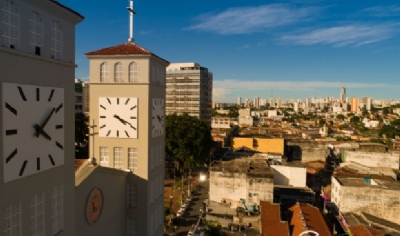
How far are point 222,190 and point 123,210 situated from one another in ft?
46.4

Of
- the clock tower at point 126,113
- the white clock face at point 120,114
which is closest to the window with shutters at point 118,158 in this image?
the clock tower at point 126,113

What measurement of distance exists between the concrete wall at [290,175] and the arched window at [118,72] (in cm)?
2252

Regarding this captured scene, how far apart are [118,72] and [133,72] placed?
0.69 m

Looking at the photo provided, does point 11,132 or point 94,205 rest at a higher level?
point 11,132

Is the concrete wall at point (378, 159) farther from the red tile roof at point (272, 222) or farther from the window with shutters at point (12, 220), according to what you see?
the window with shutters at point (12, 220)

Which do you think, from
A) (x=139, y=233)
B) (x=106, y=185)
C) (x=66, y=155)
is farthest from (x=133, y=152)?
(x=66, y=155)

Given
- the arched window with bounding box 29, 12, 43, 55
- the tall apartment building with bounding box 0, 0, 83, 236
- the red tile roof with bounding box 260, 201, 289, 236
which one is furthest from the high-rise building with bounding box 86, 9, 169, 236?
the red tile roof with bounding box 260, 201, 289, 236

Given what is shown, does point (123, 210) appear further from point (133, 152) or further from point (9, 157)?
point (9, 157)

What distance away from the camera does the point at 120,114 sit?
1390cm

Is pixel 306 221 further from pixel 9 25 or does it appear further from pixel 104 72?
pixel 9 25

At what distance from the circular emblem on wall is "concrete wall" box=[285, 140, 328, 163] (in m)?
41.0

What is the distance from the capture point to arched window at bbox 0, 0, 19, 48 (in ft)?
21.8

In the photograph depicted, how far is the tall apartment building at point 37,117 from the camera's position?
677 centimetres

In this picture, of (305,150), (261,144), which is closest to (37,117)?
(261,144)
